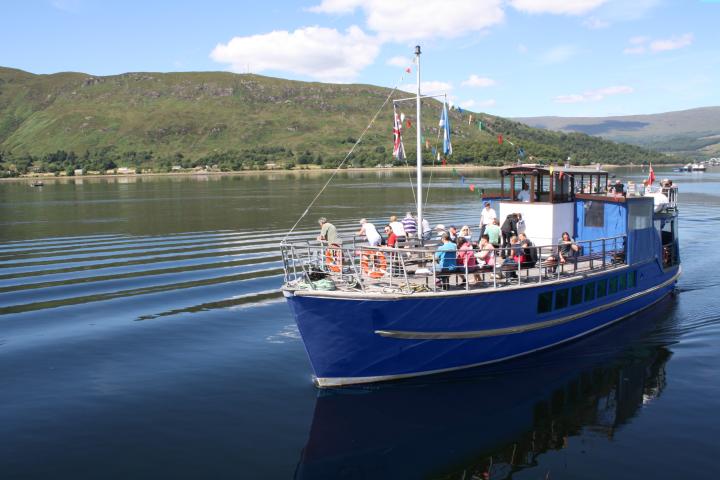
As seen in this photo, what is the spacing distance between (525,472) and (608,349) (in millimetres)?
9032

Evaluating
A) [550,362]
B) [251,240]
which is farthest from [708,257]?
[251,240]

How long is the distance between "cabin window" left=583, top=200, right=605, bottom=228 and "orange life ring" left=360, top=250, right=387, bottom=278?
32.4 ft

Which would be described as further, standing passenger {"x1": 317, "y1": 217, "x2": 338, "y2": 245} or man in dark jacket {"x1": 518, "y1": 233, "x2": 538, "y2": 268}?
standing passenger {"x1": 317, "y1": 217, "x2": 338, "y2": 245}

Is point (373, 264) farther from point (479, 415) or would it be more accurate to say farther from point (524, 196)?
point (524, 196)

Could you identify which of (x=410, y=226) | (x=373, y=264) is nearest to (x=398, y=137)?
(x=410, y=226)

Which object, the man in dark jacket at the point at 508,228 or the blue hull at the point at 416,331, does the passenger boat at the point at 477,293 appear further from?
the man in dark jacket at the point at 508,228

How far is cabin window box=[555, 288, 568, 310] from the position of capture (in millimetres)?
18219

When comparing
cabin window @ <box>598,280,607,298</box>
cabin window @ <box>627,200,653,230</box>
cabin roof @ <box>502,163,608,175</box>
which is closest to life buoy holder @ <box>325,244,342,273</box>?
cabin roof @ <box>502,163,608,175</box>

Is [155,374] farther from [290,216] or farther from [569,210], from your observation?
[290,216]

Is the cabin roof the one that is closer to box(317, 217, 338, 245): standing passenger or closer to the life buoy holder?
box(317, 217, 338, 245): standing passenger

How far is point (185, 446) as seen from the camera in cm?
1272

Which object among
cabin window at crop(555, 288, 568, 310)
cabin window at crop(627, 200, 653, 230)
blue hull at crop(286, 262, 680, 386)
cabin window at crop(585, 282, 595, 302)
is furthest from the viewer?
cabin window at crop(627, 200, 653, 230)

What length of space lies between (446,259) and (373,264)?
2277 millimetres

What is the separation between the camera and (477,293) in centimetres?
1570
